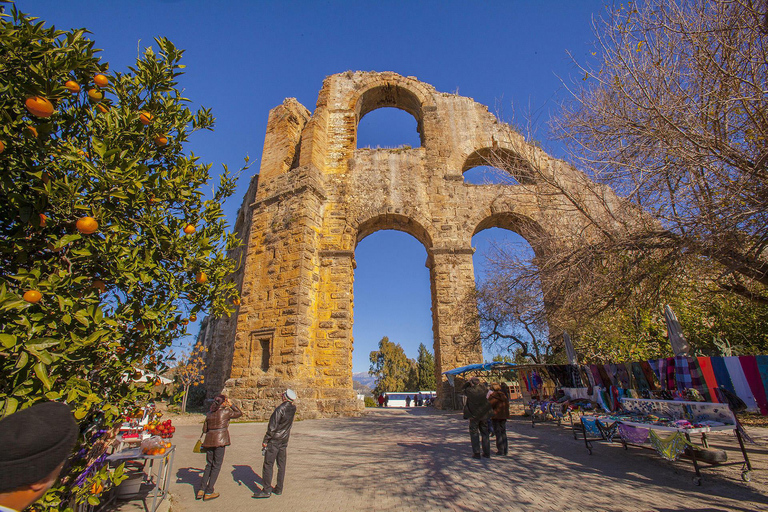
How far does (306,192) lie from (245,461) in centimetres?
865

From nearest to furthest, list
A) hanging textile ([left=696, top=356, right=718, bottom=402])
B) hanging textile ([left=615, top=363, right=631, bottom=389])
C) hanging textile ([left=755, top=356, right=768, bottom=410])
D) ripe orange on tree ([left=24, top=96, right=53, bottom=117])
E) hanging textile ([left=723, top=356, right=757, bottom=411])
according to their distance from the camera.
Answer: ripe orange on tree ([left=24, top=96, right=53, bottom=117]) < hanging textile ([left=755, top=356, right=768, bottom=410]) < hanging textile ([left=723, top=356, right=757, bottom=411]) < hanging textile ([left=696, top=356, right=718, bottom=402]) < hanging textile ([left=615, top=363, right=631, bottom=389])

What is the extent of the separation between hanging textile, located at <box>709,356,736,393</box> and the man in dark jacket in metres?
3.47

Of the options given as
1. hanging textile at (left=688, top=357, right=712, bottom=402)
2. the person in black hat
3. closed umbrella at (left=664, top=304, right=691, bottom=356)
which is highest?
closed umbrella at (left=664, top=304, right=691, bottom=356)

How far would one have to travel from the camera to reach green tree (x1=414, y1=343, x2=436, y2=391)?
36.5 m

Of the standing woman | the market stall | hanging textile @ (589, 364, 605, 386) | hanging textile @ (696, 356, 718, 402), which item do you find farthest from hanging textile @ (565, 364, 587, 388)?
the standing woman

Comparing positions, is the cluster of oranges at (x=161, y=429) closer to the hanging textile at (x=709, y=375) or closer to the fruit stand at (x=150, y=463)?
the fruit stand at (x=150, y=463)

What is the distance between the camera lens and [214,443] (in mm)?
4121

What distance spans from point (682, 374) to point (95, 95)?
27.6 feet

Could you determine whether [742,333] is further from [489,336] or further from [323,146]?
[323,146]

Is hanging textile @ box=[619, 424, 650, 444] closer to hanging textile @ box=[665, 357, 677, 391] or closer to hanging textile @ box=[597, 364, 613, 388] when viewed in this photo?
hanging textile @ box=[665, 357, 677, 391]

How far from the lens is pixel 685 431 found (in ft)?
13.3

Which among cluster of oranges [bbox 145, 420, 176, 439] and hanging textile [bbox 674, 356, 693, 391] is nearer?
cluster of oranges [bbox 145, 420, 176, 439]

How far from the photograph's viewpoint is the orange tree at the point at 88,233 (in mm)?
1723

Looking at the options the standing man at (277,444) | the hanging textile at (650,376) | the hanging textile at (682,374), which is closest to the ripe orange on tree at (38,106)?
the standing man at (277,444)
